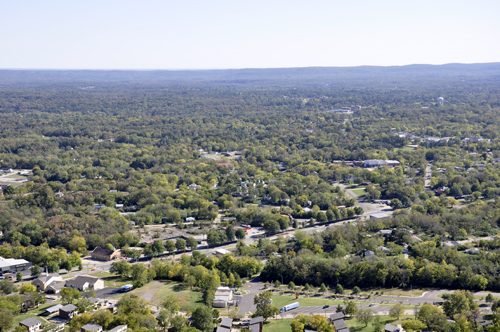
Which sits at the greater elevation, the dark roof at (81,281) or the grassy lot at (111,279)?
the dark roof at (81,281)

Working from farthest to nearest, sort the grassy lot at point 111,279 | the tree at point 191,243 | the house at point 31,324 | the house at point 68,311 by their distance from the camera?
the tree at point 191,243
the grassy lot at point 111,279
the house at point 68,311
the house at point 31,324

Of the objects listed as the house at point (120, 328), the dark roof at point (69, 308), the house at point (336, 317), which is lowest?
the dark roof at point (69, 308)

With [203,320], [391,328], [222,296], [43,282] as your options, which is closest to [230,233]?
[222,296]

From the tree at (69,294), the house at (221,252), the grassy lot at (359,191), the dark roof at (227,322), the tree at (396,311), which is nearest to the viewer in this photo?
the dark roof at (227,322)

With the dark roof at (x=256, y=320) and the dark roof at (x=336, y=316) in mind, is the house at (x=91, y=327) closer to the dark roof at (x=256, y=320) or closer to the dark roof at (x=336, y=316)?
the dark roof at (x=256, y=320)

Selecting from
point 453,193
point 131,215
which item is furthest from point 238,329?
point 453,193

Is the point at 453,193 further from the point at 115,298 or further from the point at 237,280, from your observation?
the point at 115,298

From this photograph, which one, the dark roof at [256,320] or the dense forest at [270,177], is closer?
the dark roof at [256,320]

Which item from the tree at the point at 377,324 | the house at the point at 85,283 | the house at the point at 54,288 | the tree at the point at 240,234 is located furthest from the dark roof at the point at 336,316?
the house at the point at 54,288

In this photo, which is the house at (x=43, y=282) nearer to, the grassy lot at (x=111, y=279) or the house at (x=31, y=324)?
the grassy lot at (x=111, y=279)
